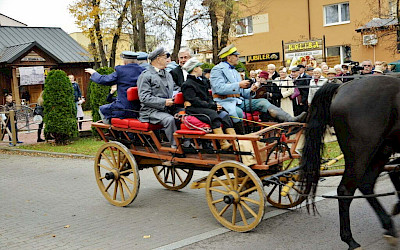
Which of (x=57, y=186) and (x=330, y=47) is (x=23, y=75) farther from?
(x=57, y=186)

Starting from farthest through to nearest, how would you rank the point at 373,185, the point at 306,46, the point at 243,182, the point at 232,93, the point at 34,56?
the point at 34,56
the point at 306,46
the point at 232,93
the point at 243,182
the point at 373,185

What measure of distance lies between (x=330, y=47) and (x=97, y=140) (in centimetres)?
2041

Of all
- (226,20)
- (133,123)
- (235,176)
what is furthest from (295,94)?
(226,20)

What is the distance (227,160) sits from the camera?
6.36 metres

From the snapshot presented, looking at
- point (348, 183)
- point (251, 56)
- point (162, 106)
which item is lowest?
point (348, 183)

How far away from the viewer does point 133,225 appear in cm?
667

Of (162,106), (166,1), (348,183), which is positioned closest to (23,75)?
(166,1)

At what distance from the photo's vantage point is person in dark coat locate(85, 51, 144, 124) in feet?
25.7

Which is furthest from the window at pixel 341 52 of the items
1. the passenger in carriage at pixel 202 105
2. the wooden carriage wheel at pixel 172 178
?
the passenger in carriage at pixel 202 105

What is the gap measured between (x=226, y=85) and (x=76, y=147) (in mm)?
8591

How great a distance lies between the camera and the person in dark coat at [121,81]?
25.7 ft

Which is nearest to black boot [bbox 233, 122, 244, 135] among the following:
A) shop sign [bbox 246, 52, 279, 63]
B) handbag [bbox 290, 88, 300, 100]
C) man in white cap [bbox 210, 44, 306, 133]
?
man in white cap [bbox 210, 44, 306, 133]

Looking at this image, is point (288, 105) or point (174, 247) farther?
point (288, 105)

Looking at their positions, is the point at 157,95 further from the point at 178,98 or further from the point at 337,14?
the point at 337,14
